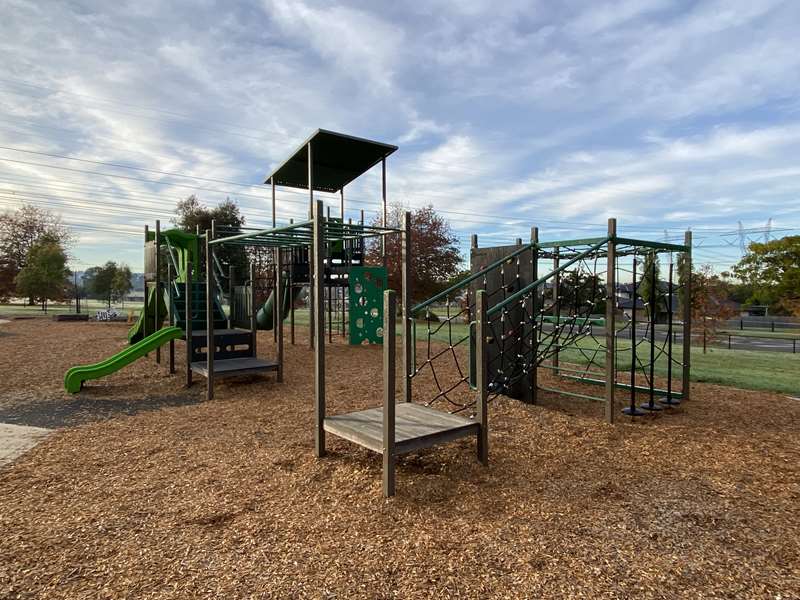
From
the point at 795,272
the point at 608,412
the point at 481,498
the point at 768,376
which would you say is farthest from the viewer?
the point at 795,272

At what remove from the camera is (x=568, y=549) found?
262 cm

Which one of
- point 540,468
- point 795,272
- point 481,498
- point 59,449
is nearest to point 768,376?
point 540,468

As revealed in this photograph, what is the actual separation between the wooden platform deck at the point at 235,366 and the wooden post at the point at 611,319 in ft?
16.8

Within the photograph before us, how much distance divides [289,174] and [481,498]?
9.82 m

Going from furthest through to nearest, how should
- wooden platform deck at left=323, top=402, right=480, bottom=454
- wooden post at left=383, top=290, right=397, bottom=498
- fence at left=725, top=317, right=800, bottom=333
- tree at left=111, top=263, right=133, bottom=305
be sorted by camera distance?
tree at left=111, top=263, right=133, bottom=305 → fence at left=725, top=317, right=800, bottom=333 → wooden platform deck at left=323, top=402, right=480, bottom=454 → wooden post at left=383, top=290, right=397, bottom=498

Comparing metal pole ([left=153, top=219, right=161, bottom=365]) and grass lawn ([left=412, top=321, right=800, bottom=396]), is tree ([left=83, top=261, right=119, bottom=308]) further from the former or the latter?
grass lawn ([left=412, top=321, right=800, bottom=396])

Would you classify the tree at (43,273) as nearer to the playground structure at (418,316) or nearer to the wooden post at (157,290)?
the playground structure at (418,316)

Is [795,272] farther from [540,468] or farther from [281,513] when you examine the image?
[281,513]

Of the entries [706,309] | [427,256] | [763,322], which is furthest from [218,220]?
[763,322]

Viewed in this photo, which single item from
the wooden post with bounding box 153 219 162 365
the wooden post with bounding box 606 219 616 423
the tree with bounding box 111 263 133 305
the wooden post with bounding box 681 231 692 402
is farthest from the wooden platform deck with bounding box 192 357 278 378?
the tree with bounding box 111 263 133 305

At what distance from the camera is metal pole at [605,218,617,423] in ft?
17.4

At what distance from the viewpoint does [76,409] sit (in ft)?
20.2

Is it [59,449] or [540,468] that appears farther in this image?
[59,449]

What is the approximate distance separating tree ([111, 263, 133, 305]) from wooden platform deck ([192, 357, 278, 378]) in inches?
1853
